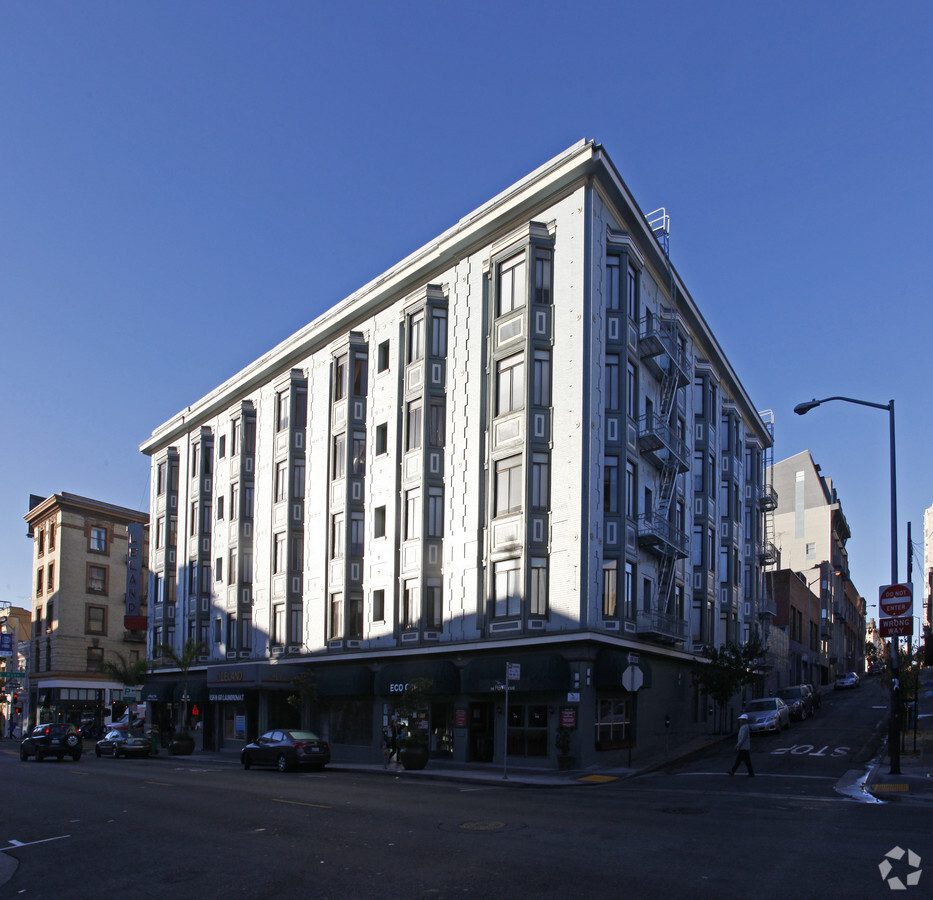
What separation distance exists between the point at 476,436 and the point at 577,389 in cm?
488

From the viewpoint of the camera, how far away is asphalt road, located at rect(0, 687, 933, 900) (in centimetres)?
1013

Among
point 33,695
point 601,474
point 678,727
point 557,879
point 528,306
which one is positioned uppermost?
point 528,306

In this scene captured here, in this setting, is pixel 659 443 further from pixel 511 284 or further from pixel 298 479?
pixel 298 479

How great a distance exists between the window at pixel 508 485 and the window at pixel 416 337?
6935 mm

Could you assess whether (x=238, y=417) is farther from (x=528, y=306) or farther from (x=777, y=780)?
(x=777, y=780)

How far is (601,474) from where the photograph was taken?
1243 inches

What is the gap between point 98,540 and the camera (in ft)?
262

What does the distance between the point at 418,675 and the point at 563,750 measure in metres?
7.15

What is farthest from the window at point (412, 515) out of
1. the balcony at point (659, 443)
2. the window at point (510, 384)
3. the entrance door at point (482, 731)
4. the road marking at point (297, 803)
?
the road marking at point (297, 803)

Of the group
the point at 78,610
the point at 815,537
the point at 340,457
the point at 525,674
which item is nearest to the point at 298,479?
the point at 340,457

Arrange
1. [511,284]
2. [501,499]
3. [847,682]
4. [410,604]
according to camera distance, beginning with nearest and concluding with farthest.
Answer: [501,499], [511,284], [410,604], [847,682]

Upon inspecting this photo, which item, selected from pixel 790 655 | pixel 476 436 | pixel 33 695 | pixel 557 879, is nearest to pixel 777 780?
pixel 557 879

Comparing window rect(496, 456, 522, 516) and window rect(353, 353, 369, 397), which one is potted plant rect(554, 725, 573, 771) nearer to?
window rect(496, 456, 522, 516)

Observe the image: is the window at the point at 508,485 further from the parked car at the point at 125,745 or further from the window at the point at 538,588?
the parked car at the point at 125,745
